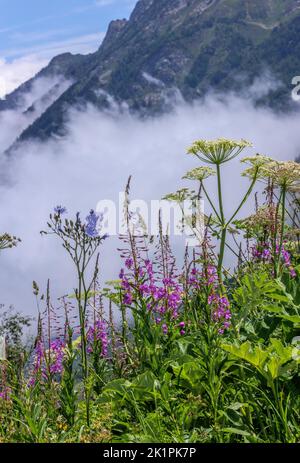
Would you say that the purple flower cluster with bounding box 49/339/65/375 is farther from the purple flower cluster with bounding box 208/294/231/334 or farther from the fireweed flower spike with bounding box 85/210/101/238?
the purple flower cluster with bounding box 208/294/231/334

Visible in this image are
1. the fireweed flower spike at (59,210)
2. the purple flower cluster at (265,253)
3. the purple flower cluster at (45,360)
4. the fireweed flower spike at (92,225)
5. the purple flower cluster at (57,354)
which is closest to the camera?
the purple flower cluster at (45,360)

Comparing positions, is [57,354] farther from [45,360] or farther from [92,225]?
[92,225]

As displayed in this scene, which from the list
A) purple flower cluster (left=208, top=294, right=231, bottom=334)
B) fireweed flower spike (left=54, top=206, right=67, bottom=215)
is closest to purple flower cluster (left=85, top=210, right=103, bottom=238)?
fireweed flower spike (left=54, top=206, right=67, bottom=215)

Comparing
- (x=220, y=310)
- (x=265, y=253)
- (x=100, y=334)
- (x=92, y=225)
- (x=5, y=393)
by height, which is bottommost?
(x=5, y=393)

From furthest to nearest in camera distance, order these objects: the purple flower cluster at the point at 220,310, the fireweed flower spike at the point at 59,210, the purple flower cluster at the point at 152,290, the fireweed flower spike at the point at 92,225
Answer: the fireweed flower spike at the point at 59,210
the fireweed flower spike at the point at 92,225
the purple flower cluster at the point at 152,290
the purple flower cluster at the point at 220,310

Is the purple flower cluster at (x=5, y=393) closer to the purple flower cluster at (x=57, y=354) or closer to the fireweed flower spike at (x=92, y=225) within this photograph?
the purple flower cluster at (x=57, y=354)

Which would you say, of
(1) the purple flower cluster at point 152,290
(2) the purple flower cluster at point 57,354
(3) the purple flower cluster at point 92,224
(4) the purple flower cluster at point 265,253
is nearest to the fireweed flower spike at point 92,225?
(3) the purple flower cluster at point 92,224

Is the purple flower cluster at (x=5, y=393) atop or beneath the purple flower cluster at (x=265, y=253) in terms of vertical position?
beneath

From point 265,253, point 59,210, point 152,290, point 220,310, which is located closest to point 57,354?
point 152,290

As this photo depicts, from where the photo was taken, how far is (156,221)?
238 inches

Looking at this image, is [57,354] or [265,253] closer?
[57,354]

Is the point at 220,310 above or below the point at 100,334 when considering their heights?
below

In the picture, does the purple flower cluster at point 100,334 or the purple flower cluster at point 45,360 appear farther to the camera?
the purple flower cluster at point 100,334
